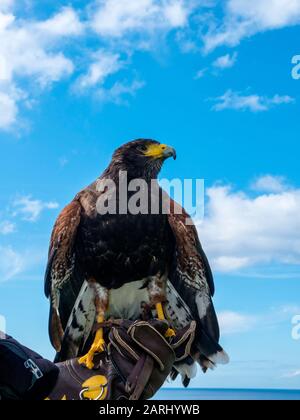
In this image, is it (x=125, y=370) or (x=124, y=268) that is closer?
(x=125, y=370)

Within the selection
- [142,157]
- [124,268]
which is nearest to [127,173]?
[142,157]

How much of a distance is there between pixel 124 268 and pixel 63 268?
0.56 m

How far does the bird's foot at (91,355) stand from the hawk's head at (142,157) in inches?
76.2

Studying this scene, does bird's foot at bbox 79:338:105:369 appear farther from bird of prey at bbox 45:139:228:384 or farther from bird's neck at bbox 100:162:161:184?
bird's neck at bbox 100:162:161:184

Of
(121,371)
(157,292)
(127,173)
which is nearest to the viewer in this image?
(121,371)

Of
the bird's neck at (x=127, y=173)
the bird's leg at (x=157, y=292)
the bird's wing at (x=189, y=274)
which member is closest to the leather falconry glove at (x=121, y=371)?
the bird's leg at (x=157, y=292)

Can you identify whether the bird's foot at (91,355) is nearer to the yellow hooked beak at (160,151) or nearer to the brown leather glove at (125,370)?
the brown leather glove at (125,370)

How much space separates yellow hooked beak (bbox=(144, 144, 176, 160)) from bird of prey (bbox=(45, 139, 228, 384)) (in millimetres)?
579

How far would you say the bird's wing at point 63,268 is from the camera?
5312 millimetres

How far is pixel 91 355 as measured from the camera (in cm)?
394

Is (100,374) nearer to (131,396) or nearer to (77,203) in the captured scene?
(131,396)

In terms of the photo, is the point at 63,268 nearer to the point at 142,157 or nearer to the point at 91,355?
the point at 142,157

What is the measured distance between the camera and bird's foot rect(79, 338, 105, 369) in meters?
3.71

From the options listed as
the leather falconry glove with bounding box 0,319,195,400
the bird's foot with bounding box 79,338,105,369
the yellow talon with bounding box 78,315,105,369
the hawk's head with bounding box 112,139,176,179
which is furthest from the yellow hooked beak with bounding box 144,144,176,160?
the leather falconry glove with bounding box 0,319,195,400
